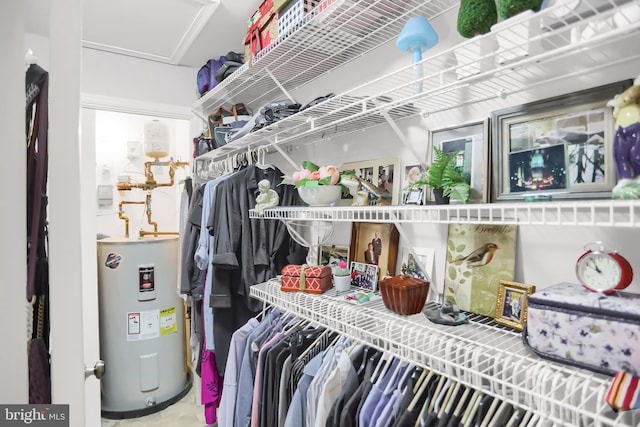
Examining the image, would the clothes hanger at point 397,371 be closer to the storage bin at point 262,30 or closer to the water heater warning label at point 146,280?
the storage bin at point 262,30

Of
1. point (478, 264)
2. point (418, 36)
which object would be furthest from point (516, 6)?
point (478, 264)

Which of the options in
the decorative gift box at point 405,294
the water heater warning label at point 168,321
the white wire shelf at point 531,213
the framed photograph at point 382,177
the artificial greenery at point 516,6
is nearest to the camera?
the white wire shelf at point 531,213

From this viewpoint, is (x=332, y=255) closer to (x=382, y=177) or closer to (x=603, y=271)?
(x=382, y=177)

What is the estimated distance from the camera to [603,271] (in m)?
0.71

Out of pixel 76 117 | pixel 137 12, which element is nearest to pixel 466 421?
pixel 76 117

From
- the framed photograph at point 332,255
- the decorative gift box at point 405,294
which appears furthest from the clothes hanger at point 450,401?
the framed photograph at point 332,255

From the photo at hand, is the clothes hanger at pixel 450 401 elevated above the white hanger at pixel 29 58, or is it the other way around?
the white hanger at pixel 29 58

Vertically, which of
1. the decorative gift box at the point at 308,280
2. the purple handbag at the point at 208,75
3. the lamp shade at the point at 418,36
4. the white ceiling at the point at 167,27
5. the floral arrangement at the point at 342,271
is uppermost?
the white ceiling at the point at 167,27

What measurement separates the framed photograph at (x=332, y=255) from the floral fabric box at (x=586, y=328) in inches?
33.9

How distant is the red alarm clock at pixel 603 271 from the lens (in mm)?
687

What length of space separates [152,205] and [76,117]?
286 cm

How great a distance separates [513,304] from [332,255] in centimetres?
83

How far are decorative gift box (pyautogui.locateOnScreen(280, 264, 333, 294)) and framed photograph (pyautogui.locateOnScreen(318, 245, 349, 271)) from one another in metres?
0.09

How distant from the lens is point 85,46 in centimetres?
221
